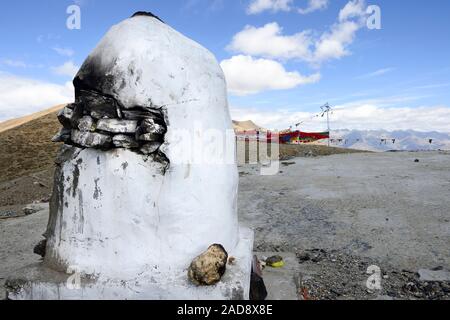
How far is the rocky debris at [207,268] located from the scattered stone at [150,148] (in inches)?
34.4

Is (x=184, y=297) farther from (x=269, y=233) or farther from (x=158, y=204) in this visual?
(x=269, y=233)

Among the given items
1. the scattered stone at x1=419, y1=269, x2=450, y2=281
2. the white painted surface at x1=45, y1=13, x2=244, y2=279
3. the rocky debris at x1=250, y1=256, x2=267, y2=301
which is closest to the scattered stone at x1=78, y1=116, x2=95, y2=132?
the white painted surface at x1=45, y1=13, x2=244, y2=279

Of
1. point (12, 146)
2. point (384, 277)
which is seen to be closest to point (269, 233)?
point (384, 277)

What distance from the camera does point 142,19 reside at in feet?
10.5

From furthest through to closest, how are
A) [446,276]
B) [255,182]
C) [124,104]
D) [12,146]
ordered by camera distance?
[12,146]
[255,182]
[446,276]
[124,104]

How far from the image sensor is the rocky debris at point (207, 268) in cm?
271

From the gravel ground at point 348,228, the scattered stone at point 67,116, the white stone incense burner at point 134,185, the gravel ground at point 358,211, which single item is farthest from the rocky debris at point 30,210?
the scattered stone at point 67,116

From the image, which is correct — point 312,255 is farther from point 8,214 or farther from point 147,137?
point 8,214

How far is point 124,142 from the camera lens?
112 inches

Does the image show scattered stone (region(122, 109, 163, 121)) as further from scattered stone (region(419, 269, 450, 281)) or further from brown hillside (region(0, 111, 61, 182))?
brown hillside (region(0, 111, 61, 182))

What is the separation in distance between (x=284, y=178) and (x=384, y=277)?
269 inches

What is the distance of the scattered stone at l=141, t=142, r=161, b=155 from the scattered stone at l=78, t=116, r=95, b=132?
44cm

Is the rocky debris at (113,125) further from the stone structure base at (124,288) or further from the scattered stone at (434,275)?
the scattered stone at (434,275)

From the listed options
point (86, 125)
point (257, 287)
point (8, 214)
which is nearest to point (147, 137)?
point (86, 125)
